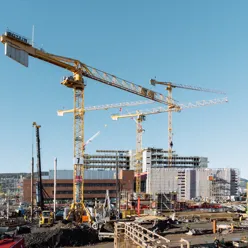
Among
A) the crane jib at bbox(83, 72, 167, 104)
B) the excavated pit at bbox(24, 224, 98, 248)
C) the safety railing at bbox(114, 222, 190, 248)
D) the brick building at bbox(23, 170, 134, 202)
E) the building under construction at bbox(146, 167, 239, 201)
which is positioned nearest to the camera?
the safety railing at bbox(114, 222, 190, 248)

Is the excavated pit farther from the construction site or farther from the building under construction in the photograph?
the building under construction

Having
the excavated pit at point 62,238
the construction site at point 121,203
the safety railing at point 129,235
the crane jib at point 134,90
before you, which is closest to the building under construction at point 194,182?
the construction site at point 121,203

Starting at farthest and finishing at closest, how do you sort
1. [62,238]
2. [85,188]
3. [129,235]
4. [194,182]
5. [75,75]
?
[194,182] < [85,188] < [75,75] < [62,238] < [129,235]

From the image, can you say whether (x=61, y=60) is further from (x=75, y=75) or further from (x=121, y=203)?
(x=121, y=203)

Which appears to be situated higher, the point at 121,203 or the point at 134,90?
the point at 134,90

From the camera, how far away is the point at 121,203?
260ft

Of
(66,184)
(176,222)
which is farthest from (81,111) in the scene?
(66,184)

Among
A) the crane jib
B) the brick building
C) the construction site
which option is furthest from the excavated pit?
the brick building

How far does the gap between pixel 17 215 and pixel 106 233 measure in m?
29.2

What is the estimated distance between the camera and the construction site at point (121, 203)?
2894 centimetres

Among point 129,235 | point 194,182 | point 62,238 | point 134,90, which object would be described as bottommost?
point 194,182

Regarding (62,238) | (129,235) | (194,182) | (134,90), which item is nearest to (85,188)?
(194,182)

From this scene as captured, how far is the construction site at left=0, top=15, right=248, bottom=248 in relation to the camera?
94.9 feet

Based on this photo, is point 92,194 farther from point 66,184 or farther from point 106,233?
point 106,233
